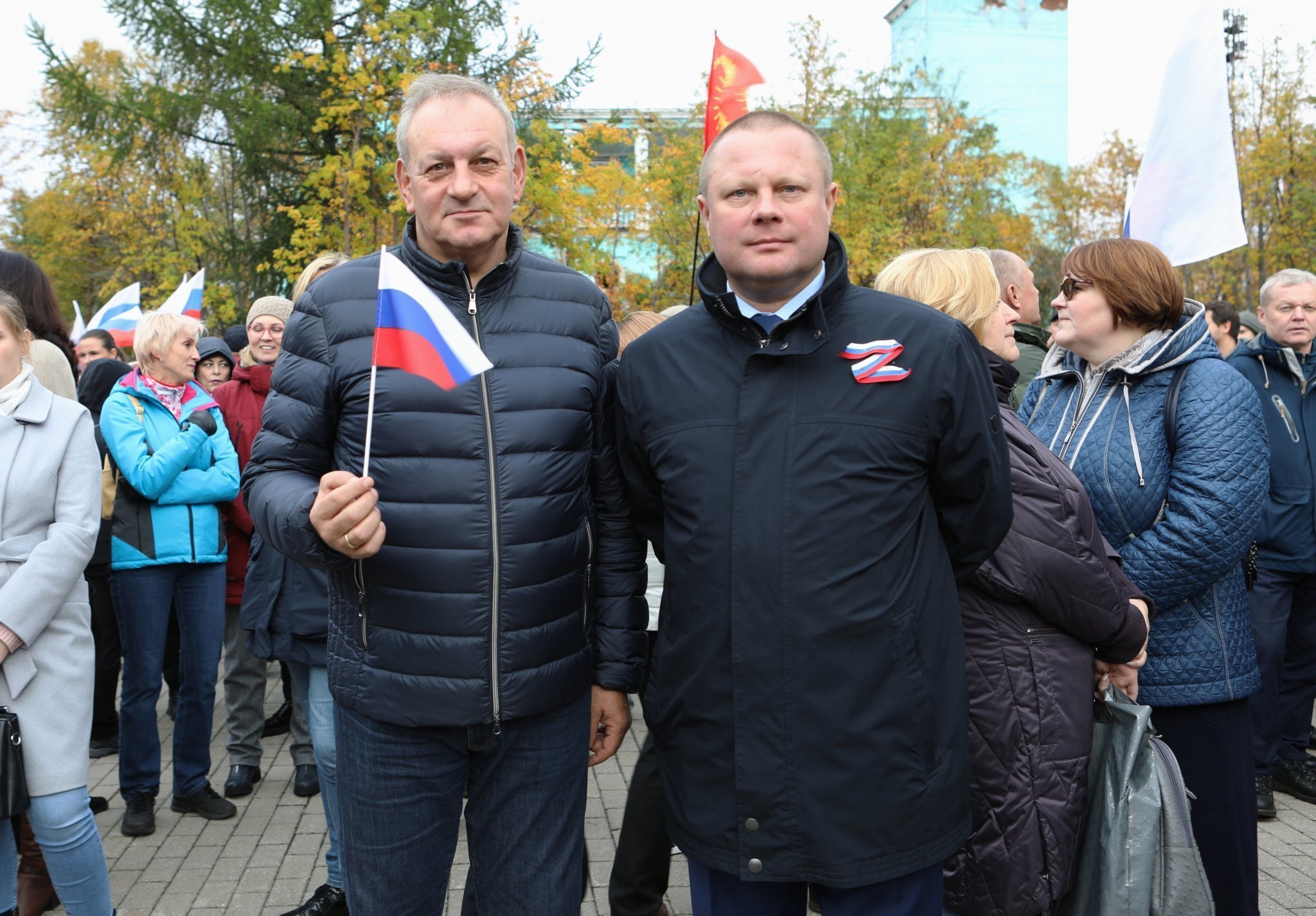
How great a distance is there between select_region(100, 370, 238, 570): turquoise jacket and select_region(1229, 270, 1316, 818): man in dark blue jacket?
4.95 meters

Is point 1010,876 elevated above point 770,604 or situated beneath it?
situated beneath

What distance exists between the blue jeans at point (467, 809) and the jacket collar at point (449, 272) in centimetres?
98

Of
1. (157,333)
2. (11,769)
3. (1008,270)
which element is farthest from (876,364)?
(157,333)

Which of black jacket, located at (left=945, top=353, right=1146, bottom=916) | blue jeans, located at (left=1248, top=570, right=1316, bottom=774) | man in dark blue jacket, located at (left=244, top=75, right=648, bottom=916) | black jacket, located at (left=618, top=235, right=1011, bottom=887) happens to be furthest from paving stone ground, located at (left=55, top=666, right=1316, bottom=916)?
black jacket, located at (left=618, top=235, right=1011, bottom=887)

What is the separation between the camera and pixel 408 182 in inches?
99.7

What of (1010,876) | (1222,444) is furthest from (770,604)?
(1222,444)

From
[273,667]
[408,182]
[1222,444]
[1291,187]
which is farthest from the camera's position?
[1291,187]

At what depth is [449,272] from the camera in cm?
247

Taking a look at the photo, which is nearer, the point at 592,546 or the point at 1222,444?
the point at 592,546

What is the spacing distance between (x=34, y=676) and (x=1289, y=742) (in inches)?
216

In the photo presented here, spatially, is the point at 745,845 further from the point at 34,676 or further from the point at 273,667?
the point at 273,667

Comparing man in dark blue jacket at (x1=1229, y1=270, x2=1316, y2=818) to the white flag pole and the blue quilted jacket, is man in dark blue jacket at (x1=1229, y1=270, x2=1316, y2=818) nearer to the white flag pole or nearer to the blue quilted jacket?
the blue quilted jacket

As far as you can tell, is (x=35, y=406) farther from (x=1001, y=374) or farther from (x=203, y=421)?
(x=1001, y=374)

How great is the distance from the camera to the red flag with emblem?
750cm
